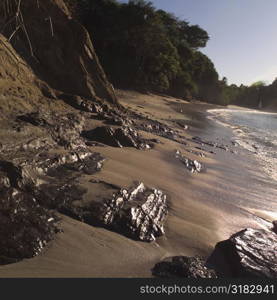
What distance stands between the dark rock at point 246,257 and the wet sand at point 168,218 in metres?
0.16

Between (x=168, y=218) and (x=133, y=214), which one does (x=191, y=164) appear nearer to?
(x=168, y=218)

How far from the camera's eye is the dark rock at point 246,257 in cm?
309

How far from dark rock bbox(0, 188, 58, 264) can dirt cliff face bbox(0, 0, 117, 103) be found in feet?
18.3

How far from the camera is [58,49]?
333 inches

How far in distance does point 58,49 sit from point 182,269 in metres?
7.13

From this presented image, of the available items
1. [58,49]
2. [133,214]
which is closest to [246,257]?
[133,214]

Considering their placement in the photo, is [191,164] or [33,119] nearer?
[33,119]

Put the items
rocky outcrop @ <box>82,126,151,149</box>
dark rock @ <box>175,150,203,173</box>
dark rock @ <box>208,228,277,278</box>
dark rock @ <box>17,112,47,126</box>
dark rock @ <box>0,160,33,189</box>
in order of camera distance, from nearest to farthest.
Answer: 1. dark rock @ <box>208,228,277,278</box>
2. dark rock @ <box>0,160,33,189</box>
3. dark rock @ <box>17,112,47,126</box>
4. rocky outcrop @ <box>82,126,151,149</box>
5. dark rock @ <box>175,150,203,173</box>

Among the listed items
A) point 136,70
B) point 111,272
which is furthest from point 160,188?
point 136,70

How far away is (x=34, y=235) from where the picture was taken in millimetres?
2779

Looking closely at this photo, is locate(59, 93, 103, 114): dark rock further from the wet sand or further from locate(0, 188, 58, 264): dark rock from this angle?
locate(0, 188, 58, 264): dark rock

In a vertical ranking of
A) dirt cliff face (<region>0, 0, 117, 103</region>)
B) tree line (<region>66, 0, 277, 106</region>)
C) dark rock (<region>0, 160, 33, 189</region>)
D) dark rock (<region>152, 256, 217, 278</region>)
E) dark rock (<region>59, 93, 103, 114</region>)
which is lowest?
dark rock (<region>152, 256, 217, 278</region>)

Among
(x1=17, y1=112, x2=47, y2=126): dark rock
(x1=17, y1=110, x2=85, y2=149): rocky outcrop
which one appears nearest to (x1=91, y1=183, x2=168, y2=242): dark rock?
(x1=17, y1=110, x2=85, y2=149): rocky outcrop

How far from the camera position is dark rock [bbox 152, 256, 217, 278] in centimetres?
285
